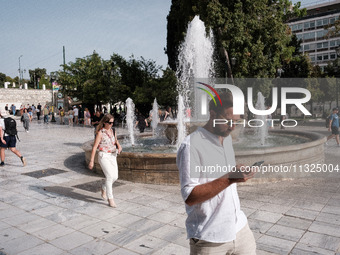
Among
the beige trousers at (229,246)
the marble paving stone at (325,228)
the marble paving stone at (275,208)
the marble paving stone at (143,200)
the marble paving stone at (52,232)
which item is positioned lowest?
the marble paving stone at (52,232)

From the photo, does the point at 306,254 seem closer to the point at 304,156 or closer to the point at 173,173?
the point at 173,173

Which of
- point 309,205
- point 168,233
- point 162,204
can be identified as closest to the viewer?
point 168,233

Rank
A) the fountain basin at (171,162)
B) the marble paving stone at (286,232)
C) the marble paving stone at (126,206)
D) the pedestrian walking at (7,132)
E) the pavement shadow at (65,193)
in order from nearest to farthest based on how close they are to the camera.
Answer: the marble paving stone at (286,232) < the marble paving stone at (126,206) < the pavement shadow at (65,193) < the fountain basin at (171,162) < the pedestrian walking at (7,132)

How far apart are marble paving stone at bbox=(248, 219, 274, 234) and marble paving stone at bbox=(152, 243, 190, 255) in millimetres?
1170

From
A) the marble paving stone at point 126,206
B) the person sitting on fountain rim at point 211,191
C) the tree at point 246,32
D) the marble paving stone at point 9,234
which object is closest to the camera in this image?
the person sitting on fountain rim at point 211,191

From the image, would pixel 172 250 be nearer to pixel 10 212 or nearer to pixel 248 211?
pixel 248 211

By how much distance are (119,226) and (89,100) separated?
90.6 ft

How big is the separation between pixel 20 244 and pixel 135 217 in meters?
1.73

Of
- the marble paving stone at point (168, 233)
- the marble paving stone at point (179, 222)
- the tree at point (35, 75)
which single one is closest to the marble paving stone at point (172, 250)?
the marble paving stone at point (168, 233)

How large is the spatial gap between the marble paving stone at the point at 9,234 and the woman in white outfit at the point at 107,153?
5.10 ft

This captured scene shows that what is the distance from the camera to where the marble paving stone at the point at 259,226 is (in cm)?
442

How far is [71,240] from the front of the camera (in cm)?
428

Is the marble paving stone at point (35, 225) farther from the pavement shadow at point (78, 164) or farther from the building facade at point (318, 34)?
the building facade at point (318, 34)

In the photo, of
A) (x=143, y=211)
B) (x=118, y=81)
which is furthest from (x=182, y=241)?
(x=118, y=81)
